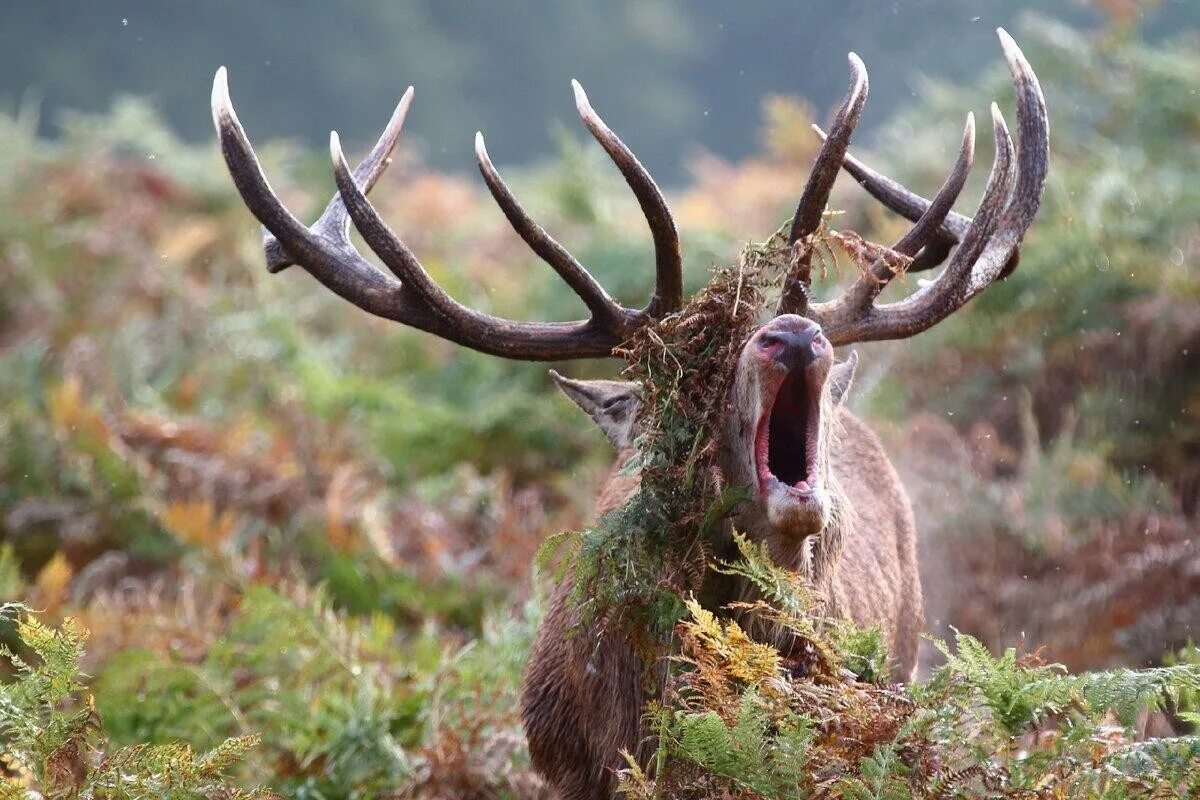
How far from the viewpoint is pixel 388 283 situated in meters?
4.43

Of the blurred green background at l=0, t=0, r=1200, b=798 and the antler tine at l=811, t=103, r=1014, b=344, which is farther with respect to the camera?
the blurred green background at l=0, t=0, r=1200, b=798

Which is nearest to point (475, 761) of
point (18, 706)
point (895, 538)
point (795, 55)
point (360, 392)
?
point (895, 538)

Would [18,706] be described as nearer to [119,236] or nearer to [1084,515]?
[1084,515]

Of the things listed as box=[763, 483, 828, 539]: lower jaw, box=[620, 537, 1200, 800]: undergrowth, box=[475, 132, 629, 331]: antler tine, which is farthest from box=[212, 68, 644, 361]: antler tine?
box=[620, 537, 1200, 800]: undergrowth

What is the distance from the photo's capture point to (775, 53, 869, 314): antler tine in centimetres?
388

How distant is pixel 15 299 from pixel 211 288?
164 centimetres

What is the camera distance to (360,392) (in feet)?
33.0

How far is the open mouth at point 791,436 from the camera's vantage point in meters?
3.67

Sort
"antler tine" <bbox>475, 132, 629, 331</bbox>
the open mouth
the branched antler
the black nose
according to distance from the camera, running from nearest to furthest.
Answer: the black nose, the open mouth, the branched antler, "antler tine" <bbox>475, 132, 629, 331</bbox>

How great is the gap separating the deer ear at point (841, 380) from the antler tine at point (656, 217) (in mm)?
650

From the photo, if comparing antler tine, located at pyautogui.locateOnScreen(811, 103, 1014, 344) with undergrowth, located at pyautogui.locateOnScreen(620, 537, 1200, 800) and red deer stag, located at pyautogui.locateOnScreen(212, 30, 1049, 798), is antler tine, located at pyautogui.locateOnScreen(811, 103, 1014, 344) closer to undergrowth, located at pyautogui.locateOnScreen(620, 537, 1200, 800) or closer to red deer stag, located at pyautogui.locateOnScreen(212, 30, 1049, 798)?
red deer stag, located at pyautogui.locateOnScreen(212, 30, 1049, 798)

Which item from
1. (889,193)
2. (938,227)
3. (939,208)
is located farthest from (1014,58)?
(939,208)

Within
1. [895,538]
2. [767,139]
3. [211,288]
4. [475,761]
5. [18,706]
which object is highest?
[767,139]

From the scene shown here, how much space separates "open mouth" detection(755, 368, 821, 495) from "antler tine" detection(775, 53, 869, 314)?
13.4 inches
